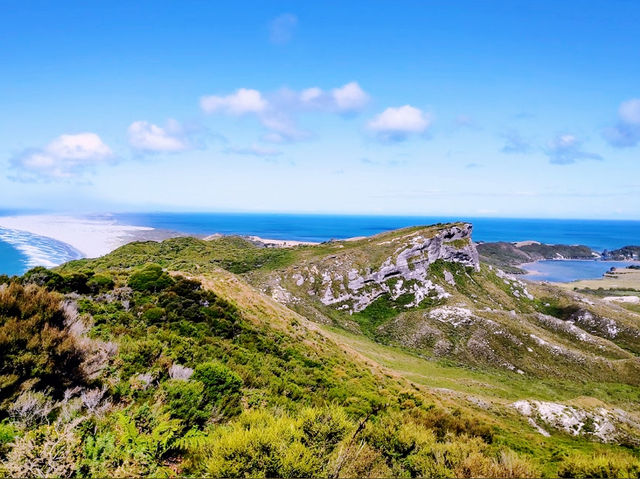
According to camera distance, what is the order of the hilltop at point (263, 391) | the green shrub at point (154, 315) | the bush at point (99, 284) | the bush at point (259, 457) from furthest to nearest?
the bush at point (99, 284)
the green shrub at point (154, 315)
the hilltop at point (263, 391)
the bush at point (259, 457)

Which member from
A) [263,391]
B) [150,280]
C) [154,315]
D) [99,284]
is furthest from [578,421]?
[99,284]

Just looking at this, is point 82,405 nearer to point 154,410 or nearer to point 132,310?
point 154,410

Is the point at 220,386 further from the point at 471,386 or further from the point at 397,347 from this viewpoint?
the point at 397,347

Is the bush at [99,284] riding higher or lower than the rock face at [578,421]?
higher

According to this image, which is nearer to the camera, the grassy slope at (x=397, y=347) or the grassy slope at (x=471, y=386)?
the grassy slope at (x=471, y=386)

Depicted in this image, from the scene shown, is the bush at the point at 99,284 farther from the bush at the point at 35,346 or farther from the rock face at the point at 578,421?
the rock face at the point at 578,421

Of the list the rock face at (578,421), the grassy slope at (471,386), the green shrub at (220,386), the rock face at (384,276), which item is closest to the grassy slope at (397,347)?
the grassy slope at (471,386)
